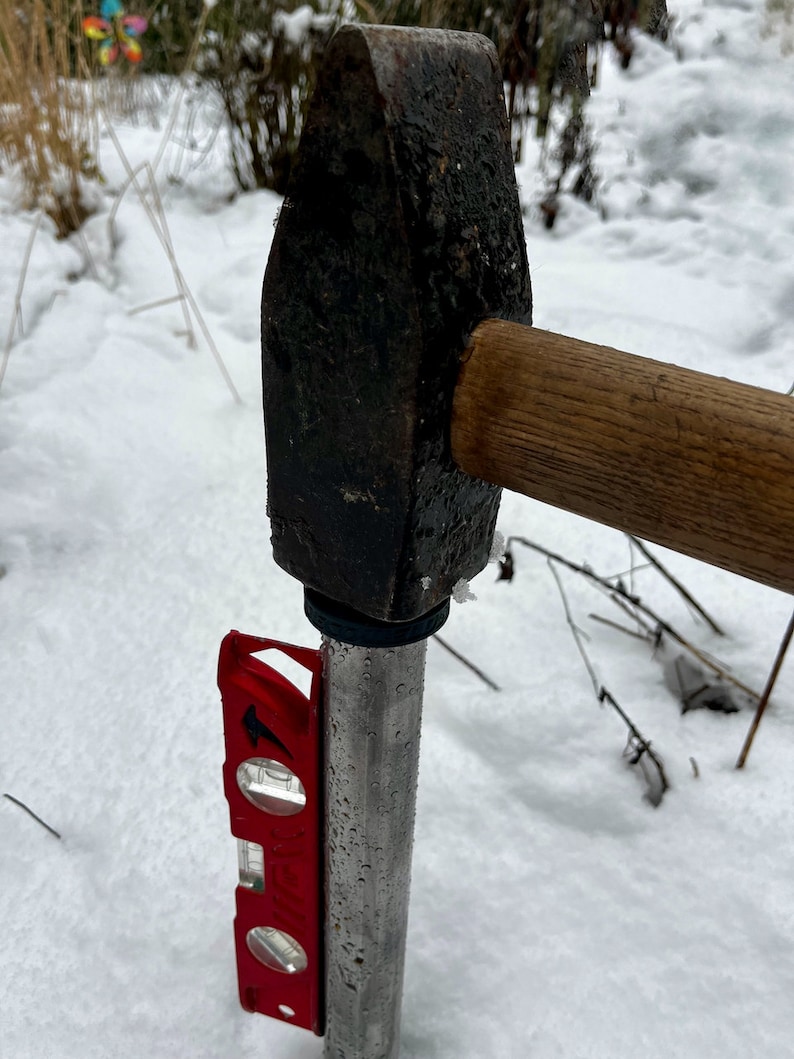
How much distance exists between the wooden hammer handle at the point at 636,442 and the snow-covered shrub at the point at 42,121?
2370 millimetres

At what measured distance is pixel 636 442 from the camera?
515 mm

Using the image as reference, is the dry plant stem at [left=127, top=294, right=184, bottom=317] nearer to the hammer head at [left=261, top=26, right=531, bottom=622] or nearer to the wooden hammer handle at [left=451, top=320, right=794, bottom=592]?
the hammer head at [left=261, top=26, right=531, bottom=622]

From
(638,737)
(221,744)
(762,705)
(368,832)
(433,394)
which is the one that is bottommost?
(221,744)

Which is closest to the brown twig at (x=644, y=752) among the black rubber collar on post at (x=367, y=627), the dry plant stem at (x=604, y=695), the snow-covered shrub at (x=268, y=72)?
the dry plant stem at (x=604, y=695)

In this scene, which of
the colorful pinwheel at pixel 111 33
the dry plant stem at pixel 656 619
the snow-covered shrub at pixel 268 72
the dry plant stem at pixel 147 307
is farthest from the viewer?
the colorful pinwheel at pixel 111 33

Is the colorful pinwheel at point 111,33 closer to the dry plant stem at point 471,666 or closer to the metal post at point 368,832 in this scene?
the dry plant stem at point 471,666

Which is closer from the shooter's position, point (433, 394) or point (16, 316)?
point (433, 394)

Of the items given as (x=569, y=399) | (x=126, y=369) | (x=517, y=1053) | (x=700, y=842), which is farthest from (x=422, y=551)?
(x=126, y=369)

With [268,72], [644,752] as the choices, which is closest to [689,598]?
[644,752]

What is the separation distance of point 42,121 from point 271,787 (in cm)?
253

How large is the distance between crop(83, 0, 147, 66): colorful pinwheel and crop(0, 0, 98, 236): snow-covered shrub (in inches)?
63.6

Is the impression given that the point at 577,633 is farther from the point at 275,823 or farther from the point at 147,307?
the point at 147,307

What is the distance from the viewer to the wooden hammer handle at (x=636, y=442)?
1.59 feet

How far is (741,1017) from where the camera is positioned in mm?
1044
